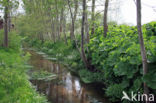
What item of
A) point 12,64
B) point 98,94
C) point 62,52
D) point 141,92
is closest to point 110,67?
point 98,94

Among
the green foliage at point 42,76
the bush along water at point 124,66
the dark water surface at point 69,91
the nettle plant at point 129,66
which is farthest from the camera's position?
the green foliage at point 42,76

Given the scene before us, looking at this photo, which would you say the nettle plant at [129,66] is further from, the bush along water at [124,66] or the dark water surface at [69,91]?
the dark water surface at [69,91]

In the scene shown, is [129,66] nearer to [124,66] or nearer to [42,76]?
[124,66]

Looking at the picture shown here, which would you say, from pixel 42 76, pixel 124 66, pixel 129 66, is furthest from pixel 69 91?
pixel 129 66

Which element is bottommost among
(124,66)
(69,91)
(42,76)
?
(69,91)

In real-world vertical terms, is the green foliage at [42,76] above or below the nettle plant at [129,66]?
below

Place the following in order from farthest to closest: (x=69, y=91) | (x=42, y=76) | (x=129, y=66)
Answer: (x=42, y=76)
(x=69, y=91)
(x=129, y=66)

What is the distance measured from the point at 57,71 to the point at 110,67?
5461 mm

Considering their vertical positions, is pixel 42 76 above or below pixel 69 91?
above

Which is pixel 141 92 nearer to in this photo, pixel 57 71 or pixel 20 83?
pixel 20 83

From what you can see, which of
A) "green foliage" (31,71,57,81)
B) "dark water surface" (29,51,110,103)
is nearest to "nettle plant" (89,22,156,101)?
"dark water surface" (29,51,110,103)

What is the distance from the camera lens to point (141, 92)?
19.2ft

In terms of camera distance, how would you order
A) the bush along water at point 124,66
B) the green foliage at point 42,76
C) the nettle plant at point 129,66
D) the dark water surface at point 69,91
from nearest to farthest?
the nettle plant at point 129,66
the bush along water at point 124,66
the dark water surface at point 69,91
the green foliage at point 42,76

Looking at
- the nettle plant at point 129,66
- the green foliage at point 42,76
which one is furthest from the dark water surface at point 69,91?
the nettle plant at point 129,66
